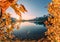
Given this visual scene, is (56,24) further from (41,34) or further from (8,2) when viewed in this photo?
(8,2)

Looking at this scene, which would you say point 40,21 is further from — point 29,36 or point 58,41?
point 58,41

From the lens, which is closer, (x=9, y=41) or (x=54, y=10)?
(x=54, y=10)

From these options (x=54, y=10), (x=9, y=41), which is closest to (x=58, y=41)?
(x=54, y=10)

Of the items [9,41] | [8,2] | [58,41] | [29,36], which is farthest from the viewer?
[29,36]

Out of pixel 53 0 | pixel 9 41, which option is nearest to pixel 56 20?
pixel 53 0

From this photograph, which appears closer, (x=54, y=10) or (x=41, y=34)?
(x=54, y=10)

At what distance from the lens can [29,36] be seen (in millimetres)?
10625

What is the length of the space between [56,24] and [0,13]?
218 inches

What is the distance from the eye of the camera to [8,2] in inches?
55.6

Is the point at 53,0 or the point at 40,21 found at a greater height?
the point at 53,0

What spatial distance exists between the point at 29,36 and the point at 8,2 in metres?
9.26

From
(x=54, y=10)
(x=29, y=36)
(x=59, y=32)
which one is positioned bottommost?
(x=29, y=36)

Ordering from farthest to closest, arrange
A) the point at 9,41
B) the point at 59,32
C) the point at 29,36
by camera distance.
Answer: the point at 29,36
the point at 9,41
the point at 59,32

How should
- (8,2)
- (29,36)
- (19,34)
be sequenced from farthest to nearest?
(29,36)
(19,34)
(8,2)
